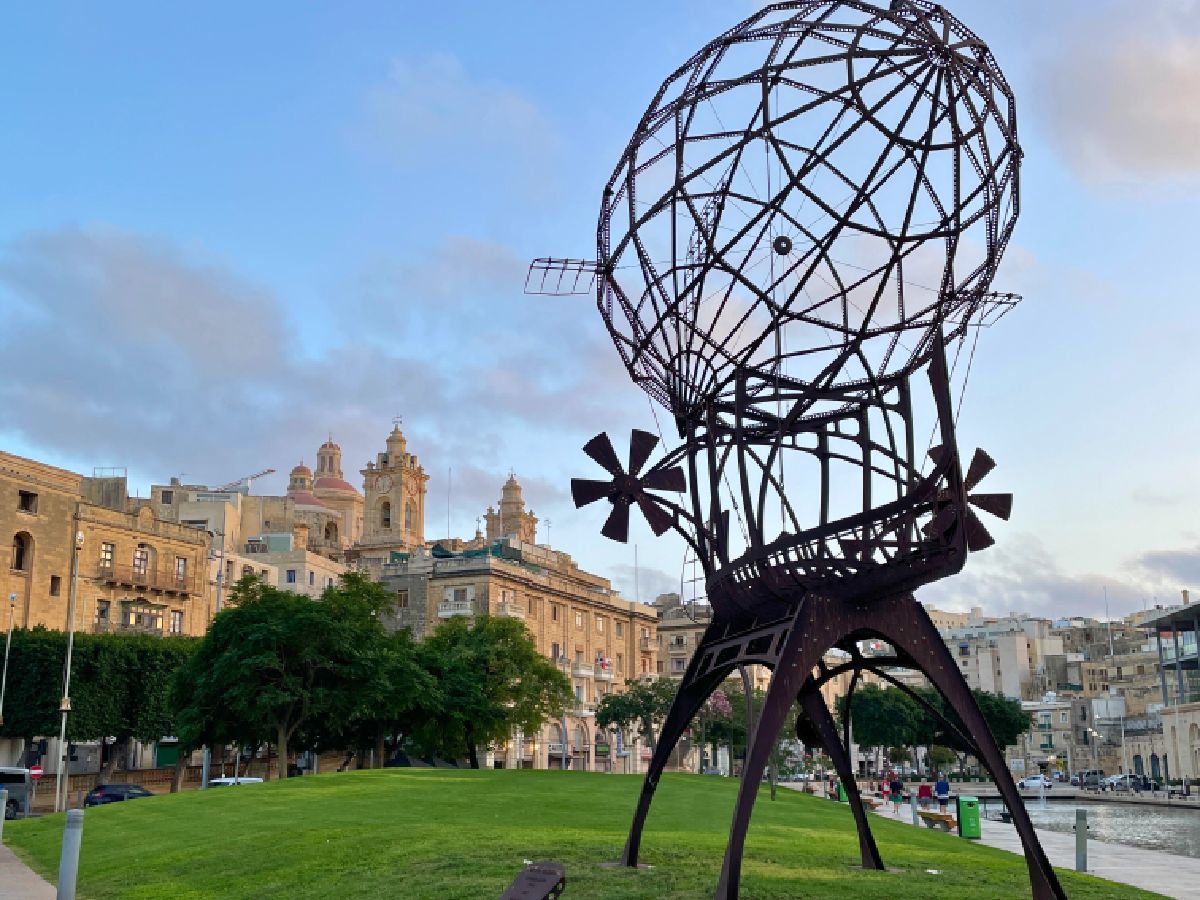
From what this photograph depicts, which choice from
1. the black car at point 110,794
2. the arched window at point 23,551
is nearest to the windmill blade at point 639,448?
the black car at point 110,794

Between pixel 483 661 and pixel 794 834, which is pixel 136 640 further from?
pixel 794 834

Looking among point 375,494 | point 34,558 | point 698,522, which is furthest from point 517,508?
point 698,522

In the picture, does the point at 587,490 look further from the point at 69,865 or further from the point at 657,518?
the point at 69,865

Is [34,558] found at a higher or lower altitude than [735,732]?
higher

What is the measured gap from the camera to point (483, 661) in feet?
225

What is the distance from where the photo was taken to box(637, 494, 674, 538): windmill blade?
1766cm

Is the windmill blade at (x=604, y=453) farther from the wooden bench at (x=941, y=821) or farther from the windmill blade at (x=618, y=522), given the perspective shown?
the wooden bench at (x=941, y=821)

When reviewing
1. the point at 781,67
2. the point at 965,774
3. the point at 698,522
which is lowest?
the point at 965,774


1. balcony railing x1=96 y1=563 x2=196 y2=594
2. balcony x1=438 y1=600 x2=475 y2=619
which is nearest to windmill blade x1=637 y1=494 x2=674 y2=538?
balcony railing x1=96 y1=563 x2=196 y2=594

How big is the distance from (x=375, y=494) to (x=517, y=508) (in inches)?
726

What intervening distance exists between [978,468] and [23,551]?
229 ft

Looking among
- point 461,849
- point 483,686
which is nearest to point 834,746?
point 461,849

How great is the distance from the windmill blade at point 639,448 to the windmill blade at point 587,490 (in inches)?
17.2

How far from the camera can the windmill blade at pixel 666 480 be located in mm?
17719
